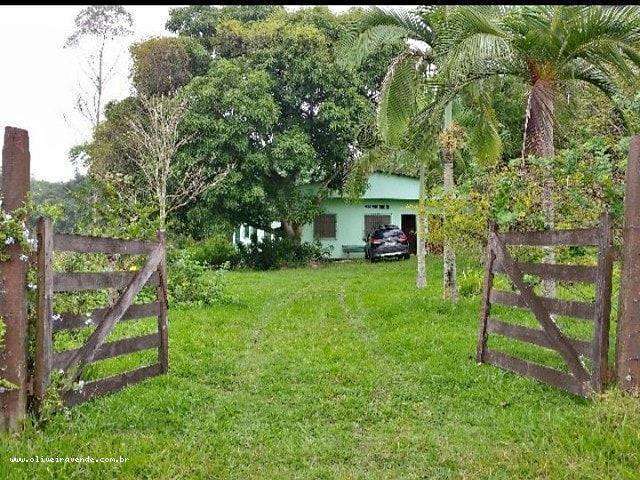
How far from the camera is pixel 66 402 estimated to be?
531 cm

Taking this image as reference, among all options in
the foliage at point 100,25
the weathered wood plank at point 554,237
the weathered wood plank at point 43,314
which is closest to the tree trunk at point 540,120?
the weathered wood plank at point 554,237

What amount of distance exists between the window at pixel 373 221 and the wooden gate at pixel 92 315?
28.0 m

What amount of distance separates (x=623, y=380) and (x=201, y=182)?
21.6 m

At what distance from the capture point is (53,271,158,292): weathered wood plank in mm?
5266

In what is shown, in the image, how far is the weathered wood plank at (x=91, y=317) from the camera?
535cm

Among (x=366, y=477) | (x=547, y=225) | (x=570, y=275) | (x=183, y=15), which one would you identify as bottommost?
(x=366, y=477)

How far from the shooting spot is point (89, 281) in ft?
18.8

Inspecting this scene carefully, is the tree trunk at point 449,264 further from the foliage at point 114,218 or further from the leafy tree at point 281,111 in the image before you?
the leafy tree at point 281,111

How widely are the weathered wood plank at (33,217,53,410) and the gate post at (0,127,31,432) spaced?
11 cm

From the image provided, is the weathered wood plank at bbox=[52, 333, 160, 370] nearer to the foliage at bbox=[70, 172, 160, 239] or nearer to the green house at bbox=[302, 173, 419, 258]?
the foliage at bbox=[70, 172, 160, 239]

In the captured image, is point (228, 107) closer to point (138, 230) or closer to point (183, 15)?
point (183, 15)

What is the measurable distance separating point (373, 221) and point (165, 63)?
14.0 meters

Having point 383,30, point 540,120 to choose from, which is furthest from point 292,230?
point 540,120

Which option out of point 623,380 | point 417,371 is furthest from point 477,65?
point 623,380
